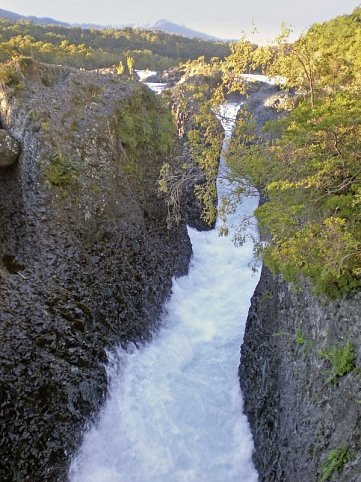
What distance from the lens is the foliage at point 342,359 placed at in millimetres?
6602

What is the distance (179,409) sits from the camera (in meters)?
11.0

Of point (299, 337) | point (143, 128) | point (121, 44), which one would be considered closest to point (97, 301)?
point (299, 337)

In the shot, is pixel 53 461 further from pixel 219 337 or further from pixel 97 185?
pixel 97 185

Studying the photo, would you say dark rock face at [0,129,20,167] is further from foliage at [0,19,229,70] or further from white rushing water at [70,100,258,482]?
foliage at [0,19,229,70]

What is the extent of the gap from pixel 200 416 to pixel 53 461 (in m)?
4.10

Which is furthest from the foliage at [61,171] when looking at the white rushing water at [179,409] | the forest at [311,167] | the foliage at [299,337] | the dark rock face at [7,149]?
the foliage at [299,337]

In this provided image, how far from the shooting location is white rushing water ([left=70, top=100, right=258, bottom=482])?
31.0 ft

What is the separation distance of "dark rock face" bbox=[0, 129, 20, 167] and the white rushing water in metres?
6.25

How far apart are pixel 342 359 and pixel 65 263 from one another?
24.3 ft

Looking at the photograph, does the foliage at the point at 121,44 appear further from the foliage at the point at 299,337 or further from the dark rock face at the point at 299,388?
the foliage at the point at 299,337

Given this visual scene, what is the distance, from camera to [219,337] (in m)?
13.7

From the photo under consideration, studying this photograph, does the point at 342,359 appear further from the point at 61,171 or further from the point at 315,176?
the point at 61,171

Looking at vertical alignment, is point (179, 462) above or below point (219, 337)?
below

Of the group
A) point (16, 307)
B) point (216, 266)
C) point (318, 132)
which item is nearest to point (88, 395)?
point (16, 307)
